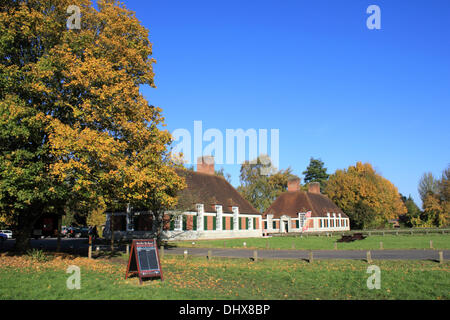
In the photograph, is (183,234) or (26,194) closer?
(26,194)

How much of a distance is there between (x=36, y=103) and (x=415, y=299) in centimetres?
1824

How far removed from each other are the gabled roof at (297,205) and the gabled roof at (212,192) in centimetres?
831

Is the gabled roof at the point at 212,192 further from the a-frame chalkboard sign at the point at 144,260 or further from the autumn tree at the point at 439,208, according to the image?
the autumn tree at the point at 439,208

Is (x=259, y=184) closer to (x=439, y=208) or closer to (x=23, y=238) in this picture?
(x=439, y=208)

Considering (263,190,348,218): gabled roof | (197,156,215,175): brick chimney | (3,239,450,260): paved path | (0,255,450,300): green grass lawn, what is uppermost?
(197,156,215,175): brick chimney

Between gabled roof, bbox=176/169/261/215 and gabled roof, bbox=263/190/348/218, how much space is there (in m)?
8.31

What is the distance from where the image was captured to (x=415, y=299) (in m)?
9.84

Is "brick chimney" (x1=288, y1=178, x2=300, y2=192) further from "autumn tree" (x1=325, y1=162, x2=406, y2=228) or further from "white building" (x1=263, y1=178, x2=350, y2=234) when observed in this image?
"autumn tree" (x1=325, y1=162, x2=406, y2=228)

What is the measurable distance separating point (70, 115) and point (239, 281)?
12.6 meters

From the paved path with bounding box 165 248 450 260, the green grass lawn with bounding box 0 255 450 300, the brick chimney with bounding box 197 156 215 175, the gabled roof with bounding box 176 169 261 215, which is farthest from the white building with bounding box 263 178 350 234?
the green grass lawn with bounding box 0 255 450 300

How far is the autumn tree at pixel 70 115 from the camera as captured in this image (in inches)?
625

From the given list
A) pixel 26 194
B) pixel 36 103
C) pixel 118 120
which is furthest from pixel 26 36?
pixel 26 194

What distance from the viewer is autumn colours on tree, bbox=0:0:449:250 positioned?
15.9 metres
